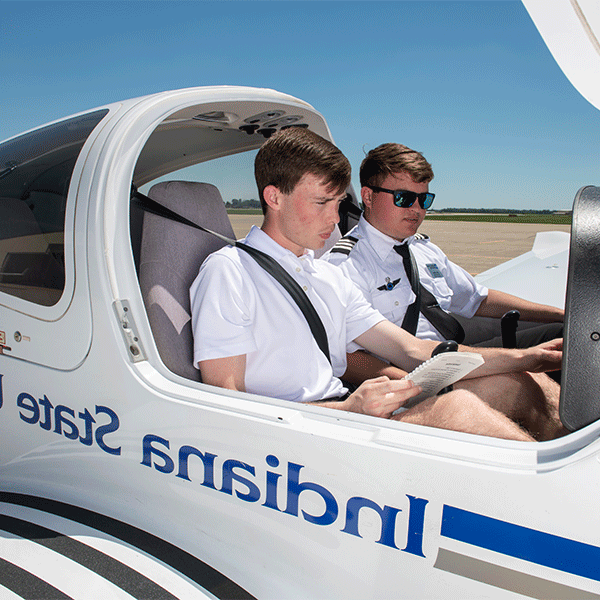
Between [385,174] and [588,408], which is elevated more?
[385,174]

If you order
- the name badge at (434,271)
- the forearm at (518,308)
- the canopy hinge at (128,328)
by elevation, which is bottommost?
the forearm at (518,308)

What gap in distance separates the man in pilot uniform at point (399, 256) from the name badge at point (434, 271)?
0.09 ft

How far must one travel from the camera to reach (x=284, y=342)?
1.33m

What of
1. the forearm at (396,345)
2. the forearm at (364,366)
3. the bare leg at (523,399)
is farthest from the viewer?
the forearm at (364,366)

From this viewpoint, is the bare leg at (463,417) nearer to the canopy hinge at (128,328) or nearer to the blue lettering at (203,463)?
the blue lettering at (203,463)

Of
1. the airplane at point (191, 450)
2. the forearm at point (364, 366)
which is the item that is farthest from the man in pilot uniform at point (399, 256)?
the airplane at point (191, 450)

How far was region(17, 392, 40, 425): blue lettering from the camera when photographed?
50.0 inches

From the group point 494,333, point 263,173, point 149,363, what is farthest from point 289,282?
A: point 494,333

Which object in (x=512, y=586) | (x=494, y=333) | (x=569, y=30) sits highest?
(x=569, y=30)

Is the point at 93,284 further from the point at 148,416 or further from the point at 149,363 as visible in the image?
the point at 148,416

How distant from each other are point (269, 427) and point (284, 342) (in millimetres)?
396

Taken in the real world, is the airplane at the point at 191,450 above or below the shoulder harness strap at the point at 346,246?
below

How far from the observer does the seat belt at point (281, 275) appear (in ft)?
4.52

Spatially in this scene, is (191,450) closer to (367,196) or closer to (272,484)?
(272,484)
